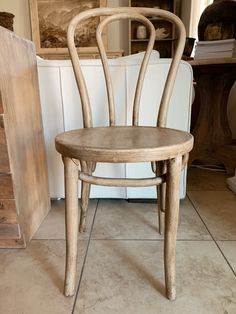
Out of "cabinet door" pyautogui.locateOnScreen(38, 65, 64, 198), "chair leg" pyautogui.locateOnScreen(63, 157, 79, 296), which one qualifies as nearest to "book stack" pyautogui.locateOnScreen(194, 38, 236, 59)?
"cabinet door" pyautogui.locateOnScreen(38, 65, 64, 198)

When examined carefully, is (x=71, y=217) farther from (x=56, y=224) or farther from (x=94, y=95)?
(x=94, y=95)

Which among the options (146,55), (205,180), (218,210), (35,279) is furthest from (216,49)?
(35,279)

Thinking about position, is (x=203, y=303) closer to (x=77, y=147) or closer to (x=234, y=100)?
(x=77, y=147)

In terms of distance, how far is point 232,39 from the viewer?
1.41 meters

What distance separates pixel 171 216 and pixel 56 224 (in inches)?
25.2

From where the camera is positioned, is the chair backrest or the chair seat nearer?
the chair seat

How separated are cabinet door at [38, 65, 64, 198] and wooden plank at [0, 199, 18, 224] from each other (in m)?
0.37

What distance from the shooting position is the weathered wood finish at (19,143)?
0.86 meters

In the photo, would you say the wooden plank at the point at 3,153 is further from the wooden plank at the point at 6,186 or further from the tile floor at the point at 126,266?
the tile floor at the point at 126,266

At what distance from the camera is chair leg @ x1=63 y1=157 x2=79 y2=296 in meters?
0.68

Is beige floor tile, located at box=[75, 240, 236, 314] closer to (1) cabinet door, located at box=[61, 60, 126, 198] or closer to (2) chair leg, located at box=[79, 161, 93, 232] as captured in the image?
(2) chair leg, located at box=[79, 161, 93, 232]

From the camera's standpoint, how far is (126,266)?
89cm

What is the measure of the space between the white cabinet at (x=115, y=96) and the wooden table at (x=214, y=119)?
0.60m

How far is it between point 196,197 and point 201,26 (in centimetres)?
103
